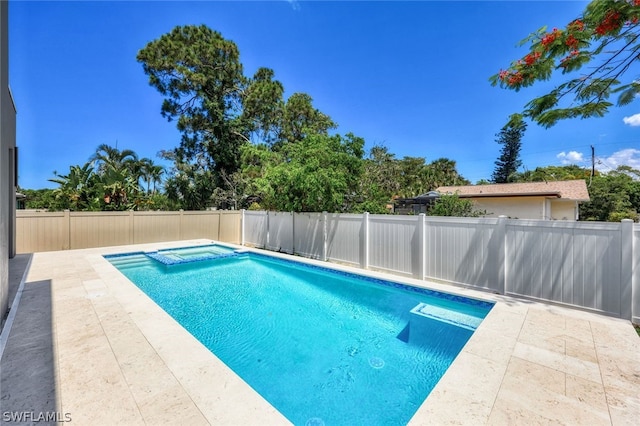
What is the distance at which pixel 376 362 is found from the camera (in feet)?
13.0

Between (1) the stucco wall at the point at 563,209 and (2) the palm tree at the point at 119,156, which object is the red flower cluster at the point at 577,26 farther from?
(2) the palm tree at the point at 119,156

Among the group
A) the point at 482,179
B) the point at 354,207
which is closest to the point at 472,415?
the point at 354,207

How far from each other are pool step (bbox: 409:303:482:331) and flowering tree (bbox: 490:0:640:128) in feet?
12.5

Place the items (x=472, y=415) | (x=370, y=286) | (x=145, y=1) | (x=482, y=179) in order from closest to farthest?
1. (x=472, y=415)
2. (x=370, y=286)
3. (x=145, y=1)
4. (x=482, y=179)

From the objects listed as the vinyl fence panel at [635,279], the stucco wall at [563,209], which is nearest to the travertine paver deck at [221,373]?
the vinyl fence panel at [635,279]

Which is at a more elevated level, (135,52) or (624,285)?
(135,52)

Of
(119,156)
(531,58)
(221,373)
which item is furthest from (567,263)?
(119,156)

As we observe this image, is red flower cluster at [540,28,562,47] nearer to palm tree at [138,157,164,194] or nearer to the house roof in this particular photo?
the house roof

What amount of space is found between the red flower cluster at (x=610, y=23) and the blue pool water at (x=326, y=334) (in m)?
4.70

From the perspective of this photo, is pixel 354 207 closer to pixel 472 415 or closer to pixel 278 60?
pixel 472 415

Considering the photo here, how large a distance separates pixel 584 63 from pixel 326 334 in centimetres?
620

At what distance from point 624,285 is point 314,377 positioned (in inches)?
203

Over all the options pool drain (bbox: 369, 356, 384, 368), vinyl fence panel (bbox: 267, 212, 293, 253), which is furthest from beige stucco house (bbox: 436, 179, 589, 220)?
pool drain (bbox: 369, 356, 384, 368)

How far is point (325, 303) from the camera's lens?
6473 millimetres
